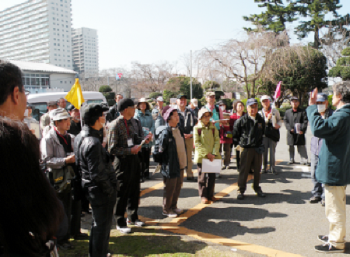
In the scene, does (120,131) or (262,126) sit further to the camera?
(262,126)

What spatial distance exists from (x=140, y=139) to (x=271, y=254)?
2.57 metres

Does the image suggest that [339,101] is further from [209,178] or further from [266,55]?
[266,55]

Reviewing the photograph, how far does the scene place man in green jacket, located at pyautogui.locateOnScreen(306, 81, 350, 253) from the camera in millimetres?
3395

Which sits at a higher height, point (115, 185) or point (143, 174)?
point (115, 185)

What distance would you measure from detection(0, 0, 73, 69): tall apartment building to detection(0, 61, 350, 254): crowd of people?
140173mm

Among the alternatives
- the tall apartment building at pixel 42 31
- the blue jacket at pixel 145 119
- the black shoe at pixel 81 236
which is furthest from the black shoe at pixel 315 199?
the tall apartment building at pixel 42 31

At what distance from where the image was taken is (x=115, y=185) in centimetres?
332

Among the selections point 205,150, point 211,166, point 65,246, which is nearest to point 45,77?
point 205,150

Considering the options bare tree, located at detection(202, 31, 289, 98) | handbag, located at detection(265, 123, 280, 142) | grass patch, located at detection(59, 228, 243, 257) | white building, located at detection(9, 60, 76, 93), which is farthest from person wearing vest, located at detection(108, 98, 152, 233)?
white building, located at detection(9, 60, 76, 93)

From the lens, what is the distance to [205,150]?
5504mm

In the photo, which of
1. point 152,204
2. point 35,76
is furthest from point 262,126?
point 35,76

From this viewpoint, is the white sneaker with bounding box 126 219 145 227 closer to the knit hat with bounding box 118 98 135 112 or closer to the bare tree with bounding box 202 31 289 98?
the knit hat with bounding box 118 98 135 112

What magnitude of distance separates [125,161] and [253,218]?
92.1 inches

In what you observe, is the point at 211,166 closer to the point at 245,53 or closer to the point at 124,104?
the point at 124,104
